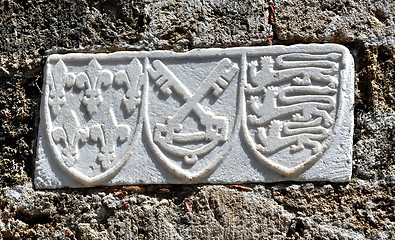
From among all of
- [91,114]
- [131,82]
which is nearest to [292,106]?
[131,82]

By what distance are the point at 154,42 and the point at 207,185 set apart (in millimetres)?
670

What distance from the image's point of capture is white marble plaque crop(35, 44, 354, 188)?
9.76 feet

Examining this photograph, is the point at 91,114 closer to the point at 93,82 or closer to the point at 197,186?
the point at 93,82

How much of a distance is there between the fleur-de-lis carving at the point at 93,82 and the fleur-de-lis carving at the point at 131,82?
0.05 m

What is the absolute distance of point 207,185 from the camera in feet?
9.82

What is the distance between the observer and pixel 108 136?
3.10m

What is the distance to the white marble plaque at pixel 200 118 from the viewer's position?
2.97 meters

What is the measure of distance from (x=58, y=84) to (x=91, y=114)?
0.69 feet

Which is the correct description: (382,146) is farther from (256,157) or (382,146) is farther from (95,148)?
(95,148)

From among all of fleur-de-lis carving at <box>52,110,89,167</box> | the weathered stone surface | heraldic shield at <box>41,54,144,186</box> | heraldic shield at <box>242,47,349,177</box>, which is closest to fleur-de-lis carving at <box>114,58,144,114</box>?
heraldic shield at <box>41,54,144,186</box>

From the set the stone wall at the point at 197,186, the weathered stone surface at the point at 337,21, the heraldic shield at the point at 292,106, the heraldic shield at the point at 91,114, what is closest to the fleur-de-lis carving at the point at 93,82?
the heraldic shield at the point at 91,114

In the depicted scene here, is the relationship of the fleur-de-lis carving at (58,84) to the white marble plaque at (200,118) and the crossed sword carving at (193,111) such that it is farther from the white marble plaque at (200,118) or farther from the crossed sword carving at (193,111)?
the crossed sword carving at (193,111)

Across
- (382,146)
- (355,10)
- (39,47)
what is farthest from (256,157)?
(39,47)

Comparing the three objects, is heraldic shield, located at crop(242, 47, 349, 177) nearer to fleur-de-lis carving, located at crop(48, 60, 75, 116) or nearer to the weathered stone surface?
the weathered stone surface
